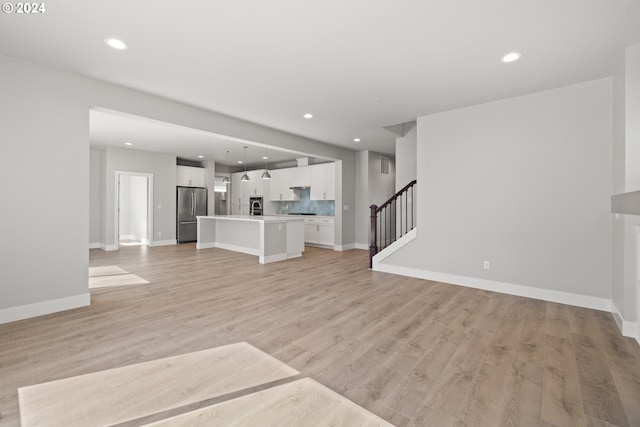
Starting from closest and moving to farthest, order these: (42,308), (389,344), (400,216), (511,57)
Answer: (389,344) < (511,57) < (42,308) < (400,216)

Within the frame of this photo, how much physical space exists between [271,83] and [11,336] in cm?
378

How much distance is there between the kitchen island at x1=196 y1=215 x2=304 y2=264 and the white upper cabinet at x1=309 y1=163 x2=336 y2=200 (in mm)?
1646

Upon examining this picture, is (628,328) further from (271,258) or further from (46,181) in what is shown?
(46,181)

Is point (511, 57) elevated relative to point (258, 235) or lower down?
elevated

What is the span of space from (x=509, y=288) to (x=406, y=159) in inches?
125

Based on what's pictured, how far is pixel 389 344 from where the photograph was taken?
2.54 metres

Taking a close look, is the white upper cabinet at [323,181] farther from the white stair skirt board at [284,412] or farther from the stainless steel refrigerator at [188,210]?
the white stair skirt board at [284,412]

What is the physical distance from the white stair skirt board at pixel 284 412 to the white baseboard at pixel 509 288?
3.43 metres

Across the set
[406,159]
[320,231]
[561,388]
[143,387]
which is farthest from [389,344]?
[320,231]

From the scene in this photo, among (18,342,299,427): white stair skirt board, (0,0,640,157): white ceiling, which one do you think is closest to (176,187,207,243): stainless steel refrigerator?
(0,0,640,157): white ceiling

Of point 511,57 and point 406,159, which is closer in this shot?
point 511,57

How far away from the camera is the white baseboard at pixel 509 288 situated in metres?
3.55

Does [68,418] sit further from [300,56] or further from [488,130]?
[488,130]

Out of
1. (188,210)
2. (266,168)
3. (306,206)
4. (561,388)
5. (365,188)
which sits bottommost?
(561,388)
